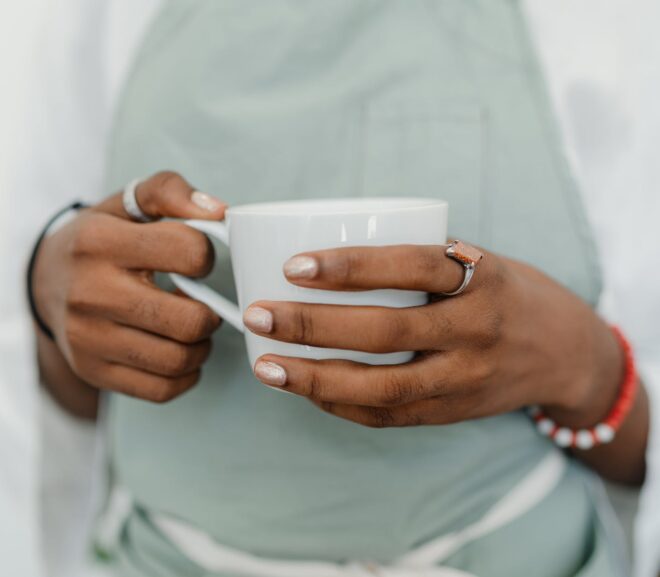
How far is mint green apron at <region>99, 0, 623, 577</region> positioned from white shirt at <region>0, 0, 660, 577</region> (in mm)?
35

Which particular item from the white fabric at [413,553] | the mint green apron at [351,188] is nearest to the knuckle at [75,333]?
the mint green apron at [351,188]

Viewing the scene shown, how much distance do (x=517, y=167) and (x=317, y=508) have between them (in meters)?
0.32

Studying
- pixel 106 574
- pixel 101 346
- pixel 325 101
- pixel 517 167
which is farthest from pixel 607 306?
pixel 106 574

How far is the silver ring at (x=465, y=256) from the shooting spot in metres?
0.34

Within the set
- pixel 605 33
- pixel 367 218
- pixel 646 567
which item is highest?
pixel 605 33

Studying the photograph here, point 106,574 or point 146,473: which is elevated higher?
point 146,473

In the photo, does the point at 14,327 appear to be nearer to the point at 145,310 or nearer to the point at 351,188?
the point at 145,310

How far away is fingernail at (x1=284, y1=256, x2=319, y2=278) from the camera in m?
0.31

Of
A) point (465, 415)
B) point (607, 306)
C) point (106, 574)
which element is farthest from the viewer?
point (106, 574)

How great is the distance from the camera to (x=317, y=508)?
52cm

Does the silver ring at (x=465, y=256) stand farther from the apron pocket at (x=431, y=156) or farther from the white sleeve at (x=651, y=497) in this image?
the white sleeve at (x=651, y=497)

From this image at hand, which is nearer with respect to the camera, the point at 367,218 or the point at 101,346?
the point at 367,218

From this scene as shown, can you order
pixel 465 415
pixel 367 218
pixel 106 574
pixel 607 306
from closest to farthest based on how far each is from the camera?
pixel 367 218
pixel 465 415
pixel 607 306
pixel 106 574

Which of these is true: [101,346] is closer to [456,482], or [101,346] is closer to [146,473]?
[146,473]
